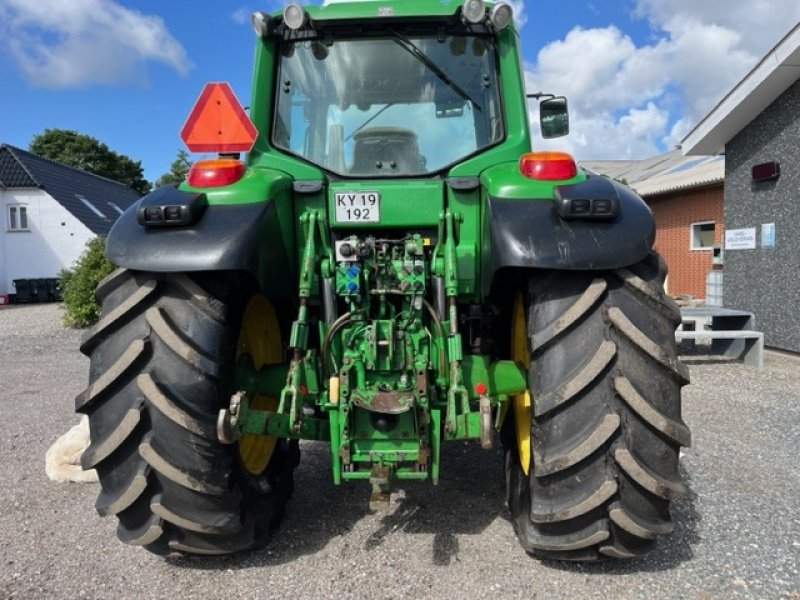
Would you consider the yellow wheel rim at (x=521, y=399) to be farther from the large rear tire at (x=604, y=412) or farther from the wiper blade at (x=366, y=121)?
the wiper blade at (x=366, y=121)

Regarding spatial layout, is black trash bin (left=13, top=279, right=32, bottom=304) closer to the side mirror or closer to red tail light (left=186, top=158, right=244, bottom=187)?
red tail light (left=186, top=158, right=244, bottom=187)

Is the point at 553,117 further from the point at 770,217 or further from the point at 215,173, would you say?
the point at 770,217

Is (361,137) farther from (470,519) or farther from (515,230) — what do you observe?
(470,519)

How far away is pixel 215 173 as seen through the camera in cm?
263

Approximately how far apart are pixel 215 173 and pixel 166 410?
980mm

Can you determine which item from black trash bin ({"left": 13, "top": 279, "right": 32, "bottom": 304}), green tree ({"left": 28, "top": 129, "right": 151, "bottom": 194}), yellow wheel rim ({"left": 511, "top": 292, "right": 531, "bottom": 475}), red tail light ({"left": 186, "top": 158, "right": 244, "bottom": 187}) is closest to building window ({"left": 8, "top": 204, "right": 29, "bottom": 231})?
black trash bin ({"left": 13, "top": 279, "right": 32, "bottom": 304})

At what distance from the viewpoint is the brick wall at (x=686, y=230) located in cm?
1372

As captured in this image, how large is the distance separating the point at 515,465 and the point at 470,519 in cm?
43

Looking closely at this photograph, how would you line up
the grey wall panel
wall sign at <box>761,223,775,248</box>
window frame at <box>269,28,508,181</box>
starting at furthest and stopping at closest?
wall sign at <box>761,223,775,248</box> → the grey wall panel → window frame at <box>269,28,508,181</box>

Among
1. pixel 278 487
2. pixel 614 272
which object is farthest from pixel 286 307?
pixel 614 272

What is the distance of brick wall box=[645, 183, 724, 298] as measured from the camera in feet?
45.0

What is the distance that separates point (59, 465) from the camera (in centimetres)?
388

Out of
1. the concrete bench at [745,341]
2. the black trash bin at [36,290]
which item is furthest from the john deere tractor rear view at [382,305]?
the black trash bin at [36,290]

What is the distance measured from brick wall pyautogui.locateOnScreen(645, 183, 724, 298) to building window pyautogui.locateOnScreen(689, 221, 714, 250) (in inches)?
3.8
